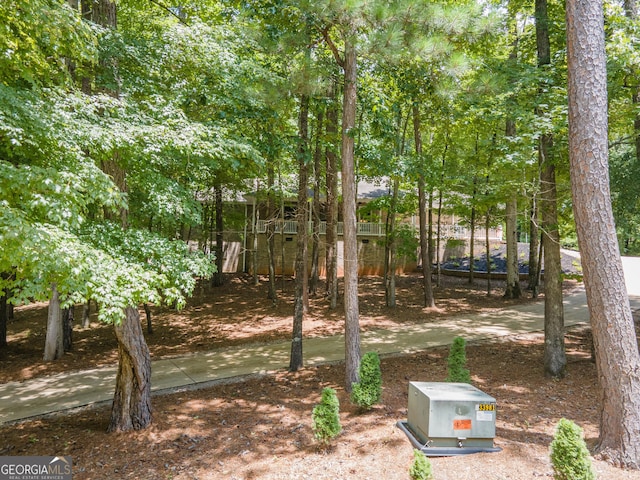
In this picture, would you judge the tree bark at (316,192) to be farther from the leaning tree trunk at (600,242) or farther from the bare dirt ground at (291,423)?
the leaning tree trunk at (600,242)

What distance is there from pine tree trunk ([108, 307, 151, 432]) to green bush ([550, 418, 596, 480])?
5.41 metres

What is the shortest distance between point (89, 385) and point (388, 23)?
27.7ft

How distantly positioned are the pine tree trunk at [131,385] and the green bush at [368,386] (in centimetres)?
323

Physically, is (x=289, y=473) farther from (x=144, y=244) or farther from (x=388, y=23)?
(x=388, y=23)

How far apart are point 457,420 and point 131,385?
4.66 metres

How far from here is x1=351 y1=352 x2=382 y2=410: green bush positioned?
596 centimetres

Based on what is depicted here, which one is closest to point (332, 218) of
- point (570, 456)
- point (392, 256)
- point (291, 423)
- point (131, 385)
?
point (392, 256)

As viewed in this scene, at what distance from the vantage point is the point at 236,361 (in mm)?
9016

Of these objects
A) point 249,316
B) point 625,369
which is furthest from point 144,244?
point 249,316

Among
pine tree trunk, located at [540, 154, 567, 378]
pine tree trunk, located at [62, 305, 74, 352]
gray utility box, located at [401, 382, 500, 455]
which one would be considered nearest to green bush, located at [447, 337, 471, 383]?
gray utility box, located at [401, 382, 500, 455]

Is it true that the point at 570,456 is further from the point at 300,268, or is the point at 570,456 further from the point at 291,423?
the point at 300,268

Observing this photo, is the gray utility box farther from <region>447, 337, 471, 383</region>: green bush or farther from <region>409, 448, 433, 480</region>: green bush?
<region>447, 337, 471, 383</region>: green bush

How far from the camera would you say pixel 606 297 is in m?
4.19

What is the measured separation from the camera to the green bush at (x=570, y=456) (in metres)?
3.47
